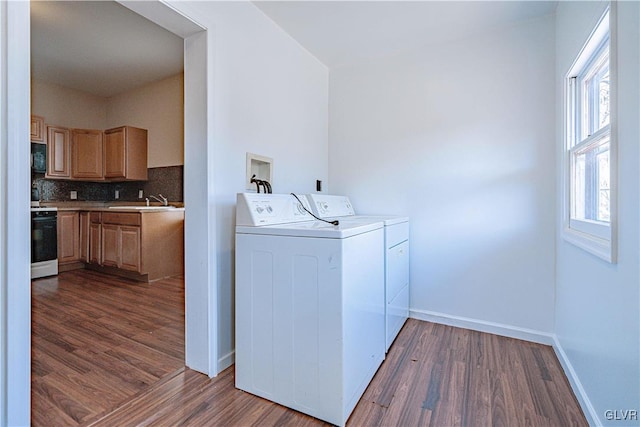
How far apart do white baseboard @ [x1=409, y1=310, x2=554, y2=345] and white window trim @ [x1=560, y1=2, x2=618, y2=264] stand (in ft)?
2.55

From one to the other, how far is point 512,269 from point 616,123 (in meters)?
1.36

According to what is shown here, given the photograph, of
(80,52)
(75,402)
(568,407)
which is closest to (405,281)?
(568,407)

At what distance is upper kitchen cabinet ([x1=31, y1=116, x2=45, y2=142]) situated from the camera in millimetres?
3641

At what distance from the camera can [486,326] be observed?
226cm

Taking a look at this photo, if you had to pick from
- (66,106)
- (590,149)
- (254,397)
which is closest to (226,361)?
(254,397)

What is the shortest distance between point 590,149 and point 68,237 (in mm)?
5270

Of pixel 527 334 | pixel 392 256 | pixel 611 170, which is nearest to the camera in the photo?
pixel 611 170

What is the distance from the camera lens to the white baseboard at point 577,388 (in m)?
1.26

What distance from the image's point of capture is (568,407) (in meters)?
1.42

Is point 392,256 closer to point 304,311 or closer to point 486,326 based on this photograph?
point 304,311

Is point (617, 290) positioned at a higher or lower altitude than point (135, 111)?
lower

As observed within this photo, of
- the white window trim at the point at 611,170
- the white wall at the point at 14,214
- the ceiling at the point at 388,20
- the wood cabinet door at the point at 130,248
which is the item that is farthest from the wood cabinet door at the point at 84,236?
the white window trim at the point at 611,170

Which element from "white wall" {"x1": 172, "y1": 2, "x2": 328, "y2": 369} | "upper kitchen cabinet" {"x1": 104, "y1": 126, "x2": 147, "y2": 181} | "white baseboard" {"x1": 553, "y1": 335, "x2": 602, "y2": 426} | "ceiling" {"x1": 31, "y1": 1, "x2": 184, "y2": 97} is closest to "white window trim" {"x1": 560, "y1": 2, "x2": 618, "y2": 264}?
"white baseboard" {"x1": 553, "y1": 335, "x2": 602, "y2": 426}

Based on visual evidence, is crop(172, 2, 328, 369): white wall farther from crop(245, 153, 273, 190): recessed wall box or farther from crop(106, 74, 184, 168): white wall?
crop(106, 74, 184, 168): white wall
